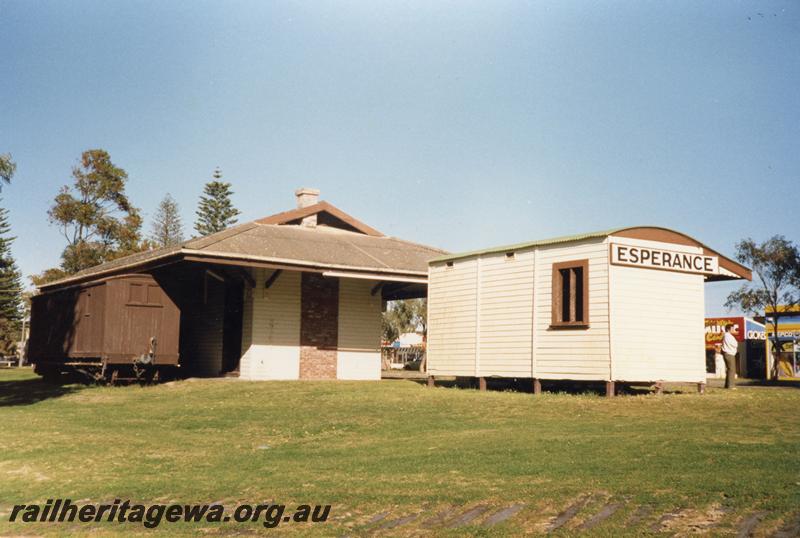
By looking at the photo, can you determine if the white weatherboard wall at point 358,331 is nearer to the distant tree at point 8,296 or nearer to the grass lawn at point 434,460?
the grass lawn at point 434,460

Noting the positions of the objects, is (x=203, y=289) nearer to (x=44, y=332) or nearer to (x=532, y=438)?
(x=44, y=332)

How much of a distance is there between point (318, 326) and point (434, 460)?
50.8 ft

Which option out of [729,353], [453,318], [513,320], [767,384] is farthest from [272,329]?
[767,384]

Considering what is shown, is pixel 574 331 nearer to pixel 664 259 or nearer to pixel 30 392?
pixel 664 259

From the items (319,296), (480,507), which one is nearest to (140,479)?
(480,507)

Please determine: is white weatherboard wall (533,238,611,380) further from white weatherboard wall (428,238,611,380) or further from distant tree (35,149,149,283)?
distant tree (35,149,149,283)

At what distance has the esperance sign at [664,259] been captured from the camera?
16266 mm

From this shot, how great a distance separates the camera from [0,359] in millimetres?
58969

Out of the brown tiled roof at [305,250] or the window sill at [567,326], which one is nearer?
the window sill at [567,326]

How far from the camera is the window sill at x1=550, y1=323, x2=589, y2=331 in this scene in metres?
16.4

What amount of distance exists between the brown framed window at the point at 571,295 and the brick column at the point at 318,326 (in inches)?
374

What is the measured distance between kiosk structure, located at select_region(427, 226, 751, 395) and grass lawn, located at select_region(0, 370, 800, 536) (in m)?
0.90

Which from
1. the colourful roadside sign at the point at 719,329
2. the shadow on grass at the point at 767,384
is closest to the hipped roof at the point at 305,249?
the shadow on grass at the point at 767,384

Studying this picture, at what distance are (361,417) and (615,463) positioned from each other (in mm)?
6755
